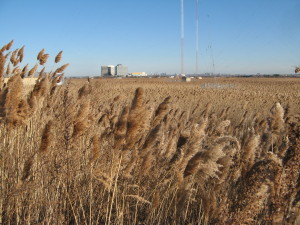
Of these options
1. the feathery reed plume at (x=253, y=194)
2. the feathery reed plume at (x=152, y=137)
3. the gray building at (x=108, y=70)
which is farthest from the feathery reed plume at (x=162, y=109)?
the gray building at (x=108, y=70)

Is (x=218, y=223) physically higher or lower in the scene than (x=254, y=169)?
lower

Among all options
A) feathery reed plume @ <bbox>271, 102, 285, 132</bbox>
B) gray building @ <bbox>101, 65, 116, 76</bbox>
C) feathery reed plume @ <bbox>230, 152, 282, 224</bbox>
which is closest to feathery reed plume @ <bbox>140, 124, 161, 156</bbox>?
feathery reed plume @ <bbox>230, 152, 282, 224</bbox>

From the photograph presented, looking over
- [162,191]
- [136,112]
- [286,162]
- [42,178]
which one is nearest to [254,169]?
[286,162]

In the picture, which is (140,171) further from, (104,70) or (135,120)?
(104,70)

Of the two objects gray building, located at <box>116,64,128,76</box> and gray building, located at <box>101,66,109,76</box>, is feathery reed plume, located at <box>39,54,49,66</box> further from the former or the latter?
gray building, located at <box>101,66,109,76</box>

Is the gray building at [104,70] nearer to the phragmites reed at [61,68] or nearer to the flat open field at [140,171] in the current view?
the phragmites reed at [61,68]

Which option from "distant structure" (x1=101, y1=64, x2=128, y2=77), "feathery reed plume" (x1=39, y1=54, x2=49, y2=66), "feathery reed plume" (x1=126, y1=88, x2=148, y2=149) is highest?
"distant structure" (x1=101, y1=64, x2=128, y2=77)

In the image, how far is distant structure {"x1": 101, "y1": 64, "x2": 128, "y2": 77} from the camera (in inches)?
3948

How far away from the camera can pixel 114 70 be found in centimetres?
10475

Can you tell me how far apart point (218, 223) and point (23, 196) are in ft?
5.60

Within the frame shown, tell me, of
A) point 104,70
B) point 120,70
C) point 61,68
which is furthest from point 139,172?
point 104,70

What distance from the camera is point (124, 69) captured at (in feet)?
331

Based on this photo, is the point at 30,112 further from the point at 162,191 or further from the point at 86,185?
the point at 162,191

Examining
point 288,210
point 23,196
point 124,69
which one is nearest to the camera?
point 288,210
